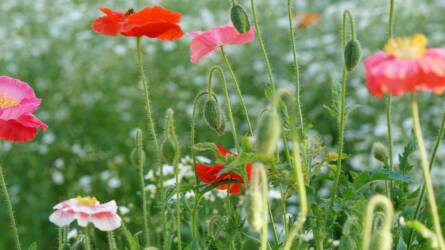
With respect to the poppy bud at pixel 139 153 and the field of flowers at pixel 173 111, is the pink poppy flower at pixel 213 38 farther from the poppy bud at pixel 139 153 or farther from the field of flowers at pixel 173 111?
the poppy bud at pixel 139 153

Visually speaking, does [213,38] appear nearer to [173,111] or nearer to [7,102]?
[7,102]

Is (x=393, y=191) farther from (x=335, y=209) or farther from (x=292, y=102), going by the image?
(x=292, y=102)

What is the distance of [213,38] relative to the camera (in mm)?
1589

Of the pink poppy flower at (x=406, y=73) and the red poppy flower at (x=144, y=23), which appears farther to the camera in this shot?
the red poppy flower at (x=144, y=23)

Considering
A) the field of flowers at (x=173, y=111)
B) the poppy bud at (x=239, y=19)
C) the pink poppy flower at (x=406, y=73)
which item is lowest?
the field of flowers at (x=173, y=111)

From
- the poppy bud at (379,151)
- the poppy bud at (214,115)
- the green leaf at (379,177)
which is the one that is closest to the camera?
the green leaf at (379,177)

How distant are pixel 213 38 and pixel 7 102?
372 mm

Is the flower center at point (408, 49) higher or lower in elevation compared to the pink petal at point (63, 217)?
higher

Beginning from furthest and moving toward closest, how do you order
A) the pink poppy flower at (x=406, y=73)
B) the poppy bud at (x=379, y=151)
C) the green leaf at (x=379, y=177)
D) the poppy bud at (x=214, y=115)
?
the poppy bud at (x=379, y=151) → the poppy bud at (x=214, y=115) → the green leaf at (x=379, y=177) → the pink poppy flower at (x=406, y=73)

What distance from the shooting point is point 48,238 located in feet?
11.8

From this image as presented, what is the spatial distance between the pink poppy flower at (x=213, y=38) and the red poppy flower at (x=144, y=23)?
35 mm

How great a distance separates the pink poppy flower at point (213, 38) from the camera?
159 cm

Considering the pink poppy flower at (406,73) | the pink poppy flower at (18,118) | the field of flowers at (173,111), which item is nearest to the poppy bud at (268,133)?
the pink poppy flower at (406,73)

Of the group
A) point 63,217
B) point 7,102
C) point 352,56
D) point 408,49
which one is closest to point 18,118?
point 7,102
